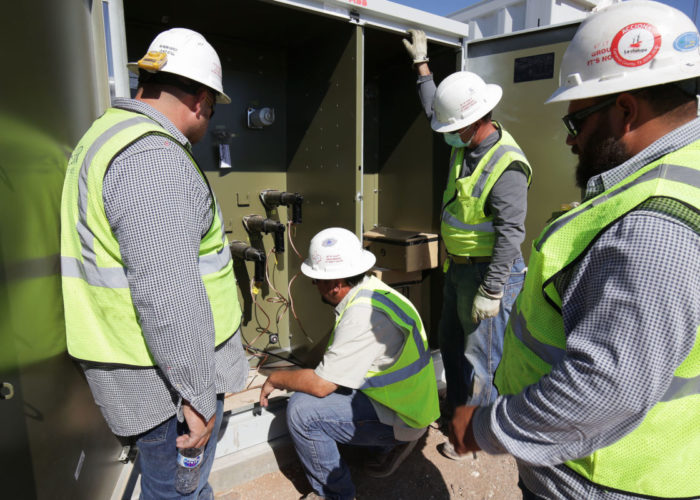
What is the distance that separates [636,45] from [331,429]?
1.53m

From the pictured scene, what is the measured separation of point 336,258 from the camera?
1670 mm

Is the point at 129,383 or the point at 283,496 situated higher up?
the point at 129,383

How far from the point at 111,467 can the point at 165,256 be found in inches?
42.4

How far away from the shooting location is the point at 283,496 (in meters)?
1.80

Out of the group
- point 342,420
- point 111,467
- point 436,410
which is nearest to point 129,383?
point 111,467

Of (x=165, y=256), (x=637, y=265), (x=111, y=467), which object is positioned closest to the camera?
(x=637, y=265)

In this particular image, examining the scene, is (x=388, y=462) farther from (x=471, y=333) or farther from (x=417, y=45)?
(x=417, y=45)

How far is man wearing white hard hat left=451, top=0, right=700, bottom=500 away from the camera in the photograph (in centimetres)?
60

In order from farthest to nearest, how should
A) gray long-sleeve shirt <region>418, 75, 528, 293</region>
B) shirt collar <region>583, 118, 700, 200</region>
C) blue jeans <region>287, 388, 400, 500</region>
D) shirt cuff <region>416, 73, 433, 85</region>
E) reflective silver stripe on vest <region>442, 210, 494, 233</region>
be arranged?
shirt cuff <region>416, 73, 433, 85</region> < reflective silver stripe on vest <region>442, 210, 494, 233</region> < gray long-sleeve shirt <region>418, 75, 528, 293</region> < blue jeans <region>287, 388, 400, 500</region> < shirt collar <region>583, 118, 700, 200</region>

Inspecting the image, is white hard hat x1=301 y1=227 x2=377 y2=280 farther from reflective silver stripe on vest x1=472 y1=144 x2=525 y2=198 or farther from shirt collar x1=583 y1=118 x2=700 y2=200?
shirt collar x1=583 y1=118 x2=700 y2=200

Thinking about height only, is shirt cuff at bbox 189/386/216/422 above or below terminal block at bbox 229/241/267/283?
below

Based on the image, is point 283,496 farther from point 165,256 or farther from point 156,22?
point 156,22

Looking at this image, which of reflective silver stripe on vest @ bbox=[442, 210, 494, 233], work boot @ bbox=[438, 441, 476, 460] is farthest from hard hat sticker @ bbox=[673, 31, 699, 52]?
work boot @ bbox=[438, 441, 476, 460]

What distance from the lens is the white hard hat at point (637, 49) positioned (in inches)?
28.3
